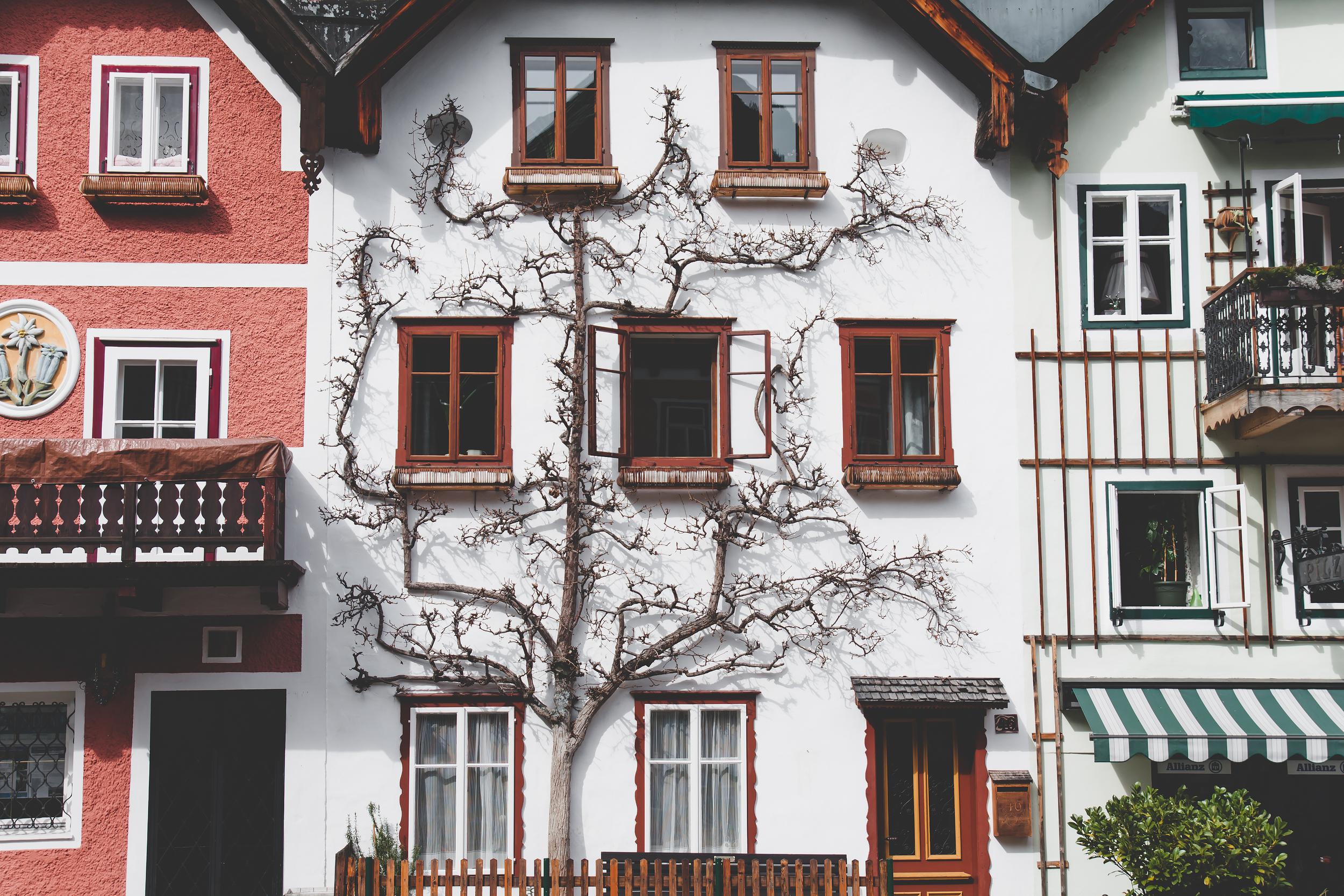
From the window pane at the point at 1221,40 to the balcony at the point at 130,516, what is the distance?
10.7 metres

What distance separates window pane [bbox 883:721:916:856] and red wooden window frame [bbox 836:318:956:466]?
8.87 feet

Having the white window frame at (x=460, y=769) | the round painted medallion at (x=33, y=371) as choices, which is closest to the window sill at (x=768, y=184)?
the white window frame at (x=460, y=769)

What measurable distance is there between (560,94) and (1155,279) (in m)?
6.60

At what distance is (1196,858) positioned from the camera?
1029 cm

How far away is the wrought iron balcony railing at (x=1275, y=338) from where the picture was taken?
11844mm

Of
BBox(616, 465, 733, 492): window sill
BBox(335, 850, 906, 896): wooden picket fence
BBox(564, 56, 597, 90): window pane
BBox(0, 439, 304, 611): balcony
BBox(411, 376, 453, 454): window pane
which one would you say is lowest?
BBox(335, 850, 906, 896): wooden picket fence

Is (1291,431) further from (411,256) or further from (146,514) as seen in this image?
(146,514)

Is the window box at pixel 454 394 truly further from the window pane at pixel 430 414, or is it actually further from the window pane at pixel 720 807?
the window pane at pixel 720 807

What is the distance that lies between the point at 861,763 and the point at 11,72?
1114 centimetres

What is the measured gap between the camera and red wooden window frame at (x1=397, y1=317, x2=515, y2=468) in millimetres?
12672

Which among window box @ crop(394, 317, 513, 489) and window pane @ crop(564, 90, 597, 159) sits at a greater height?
window pane @ crop(564, 90, 597, 159)

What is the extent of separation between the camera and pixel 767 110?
518 inches

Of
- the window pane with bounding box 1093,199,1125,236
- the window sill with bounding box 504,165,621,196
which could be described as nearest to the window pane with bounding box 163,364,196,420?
the window sill with bounding box 504,165,621,196

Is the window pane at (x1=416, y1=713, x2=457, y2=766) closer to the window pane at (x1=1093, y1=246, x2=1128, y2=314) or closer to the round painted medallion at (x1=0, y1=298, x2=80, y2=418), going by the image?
the round painted medallion at (x1=0, y1=298, x2=80, y2=418)
